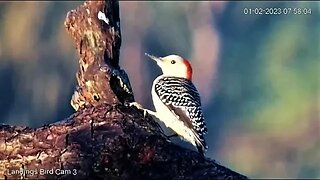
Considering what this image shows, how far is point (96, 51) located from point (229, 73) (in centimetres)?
151

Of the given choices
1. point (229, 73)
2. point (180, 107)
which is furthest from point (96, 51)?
point (229, 73)

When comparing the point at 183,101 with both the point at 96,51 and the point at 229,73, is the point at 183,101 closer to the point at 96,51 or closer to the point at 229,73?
the point at 96,51

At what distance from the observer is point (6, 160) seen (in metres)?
1.57

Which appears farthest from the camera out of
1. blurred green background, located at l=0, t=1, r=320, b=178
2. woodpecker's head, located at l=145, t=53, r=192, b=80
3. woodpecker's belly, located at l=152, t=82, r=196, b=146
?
blurred green background, located at l=0, t=1, r=320, b=178

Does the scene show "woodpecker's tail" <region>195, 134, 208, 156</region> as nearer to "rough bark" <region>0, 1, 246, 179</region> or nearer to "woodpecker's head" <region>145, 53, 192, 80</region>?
"rough bark" <region>0, 1, 246, 179</region>

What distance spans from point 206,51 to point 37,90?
858 millimetres

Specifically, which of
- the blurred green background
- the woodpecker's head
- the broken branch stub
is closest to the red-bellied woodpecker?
the woodpecker's head

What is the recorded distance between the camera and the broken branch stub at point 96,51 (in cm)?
182

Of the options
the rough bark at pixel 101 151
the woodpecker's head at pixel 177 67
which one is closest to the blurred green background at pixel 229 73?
the woodpecker's head at pixel 177 67

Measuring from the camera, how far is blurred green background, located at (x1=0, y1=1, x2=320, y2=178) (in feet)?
10.6

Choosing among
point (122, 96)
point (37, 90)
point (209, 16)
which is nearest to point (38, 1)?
point (37, 90)

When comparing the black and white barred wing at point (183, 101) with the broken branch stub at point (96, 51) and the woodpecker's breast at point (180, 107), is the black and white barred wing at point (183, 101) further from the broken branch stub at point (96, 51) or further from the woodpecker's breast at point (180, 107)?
the broken branch stub at point (96, 51)

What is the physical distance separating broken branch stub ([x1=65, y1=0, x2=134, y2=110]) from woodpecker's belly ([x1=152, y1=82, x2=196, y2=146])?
0.26 m

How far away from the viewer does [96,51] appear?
1.86 meters
